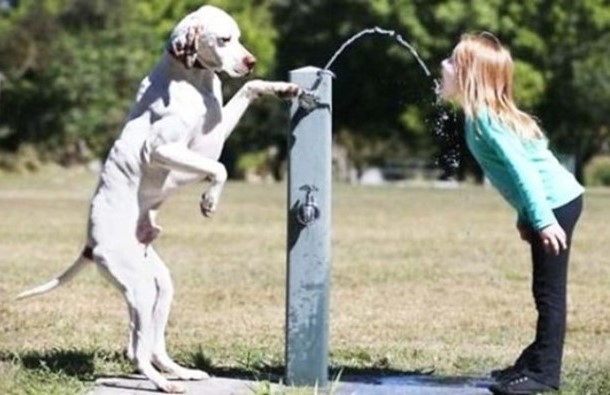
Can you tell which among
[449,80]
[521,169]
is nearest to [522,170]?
[521,169]

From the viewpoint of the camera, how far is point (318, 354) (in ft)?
21.4

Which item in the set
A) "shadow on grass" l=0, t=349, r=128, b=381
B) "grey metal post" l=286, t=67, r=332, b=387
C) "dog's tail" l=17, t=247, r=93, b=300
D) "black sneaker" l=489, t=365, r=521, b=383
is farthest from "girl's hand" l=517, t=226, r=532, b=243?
"shadow on grass" l=0, t=349, r=128, b=381

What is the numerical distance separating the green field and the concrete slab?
0.59 ft

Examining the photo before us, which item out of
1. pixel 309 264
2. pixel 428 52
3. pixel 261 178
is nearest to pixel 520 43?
pixel 428 52

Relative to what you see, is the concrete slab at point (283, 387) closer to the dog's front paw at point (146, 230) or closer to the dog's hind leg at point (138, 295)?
the dog's hind leg at point (138, 295)

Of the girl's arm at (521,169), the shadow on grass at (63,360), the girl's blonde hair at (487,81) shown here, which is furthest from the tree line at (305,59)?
the girl's arm at (521,169)

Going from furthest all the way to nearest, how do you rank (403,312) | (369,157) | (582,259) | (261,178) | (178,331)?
(369,157)
(261,178)
(582,259)
(403,312)
(178,331)

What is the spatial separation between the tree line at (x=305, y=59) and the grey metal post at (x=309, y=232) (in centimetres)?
3822

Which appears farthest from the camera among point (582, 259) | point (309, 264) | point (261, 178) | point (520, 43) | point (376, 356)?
point (261, 178)

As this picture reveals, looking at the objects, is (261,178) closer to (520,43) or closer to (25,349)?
(520,43)

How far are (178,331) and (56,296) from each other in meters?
2.04

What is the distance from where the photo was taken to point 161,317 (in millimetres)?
6594

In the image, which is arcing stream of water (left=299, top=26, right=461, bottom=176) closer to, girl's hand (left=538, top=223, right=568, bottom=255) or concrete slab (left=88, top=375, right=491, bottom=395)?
girl's hand (left=538, top=223, right=568, bottom=255)

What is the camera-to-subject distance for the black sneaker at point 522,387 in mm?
6281
